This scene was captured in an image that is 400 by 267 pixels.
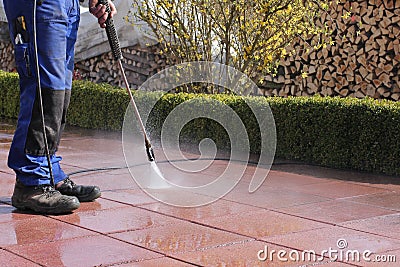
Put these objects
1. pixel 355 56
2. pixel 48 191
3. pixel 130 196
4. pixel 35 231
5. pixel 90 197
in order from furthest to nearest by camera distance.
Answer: pixel 355 56, pixel 130 196, pixel 90 197, pixel 48 191, pixel 35 231

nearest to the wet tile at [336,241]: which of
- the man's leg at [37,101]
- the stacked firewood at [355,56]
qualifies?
the man's leg at [37,101]

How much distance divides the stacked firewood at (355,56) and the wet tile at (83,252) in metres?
4.35

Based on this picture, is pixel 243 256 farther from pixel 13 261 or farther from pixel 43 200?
pixel 43 200

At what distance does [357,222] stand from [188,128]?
322 cm

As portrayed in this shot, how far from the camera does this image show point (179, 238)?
345 cm

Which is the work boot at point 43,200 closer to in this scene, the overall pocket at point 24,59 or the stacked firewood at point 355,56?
the overall pocket at point 24,59

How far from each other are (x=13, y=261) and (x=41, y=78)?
1157mm

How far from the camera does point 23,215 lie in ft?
12.8

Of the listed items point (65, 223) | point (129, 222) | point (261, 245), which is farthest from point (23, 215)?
point (261, 245)

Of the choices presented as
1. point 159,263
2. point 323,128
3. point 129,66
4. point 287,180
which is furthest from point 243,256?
point 129,66

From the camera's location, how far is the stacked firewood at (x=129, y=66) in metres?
9.40

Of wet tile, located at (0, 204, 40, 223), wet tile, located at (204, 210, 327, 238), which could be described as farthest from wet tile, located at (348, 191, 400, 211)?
wet tile, located at (0, 204, 40, 223)

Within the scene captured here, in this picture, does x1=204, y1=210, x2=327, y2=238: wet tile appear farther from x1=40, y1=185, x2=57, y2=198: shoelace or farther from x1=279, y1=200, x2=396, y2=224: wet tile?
x1=40, y1=185, x2=57, y2=198: shoelace

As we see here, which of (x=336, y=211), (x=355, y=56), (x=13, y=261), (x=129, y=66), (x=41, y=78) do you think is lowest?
(x=13, y=261)
